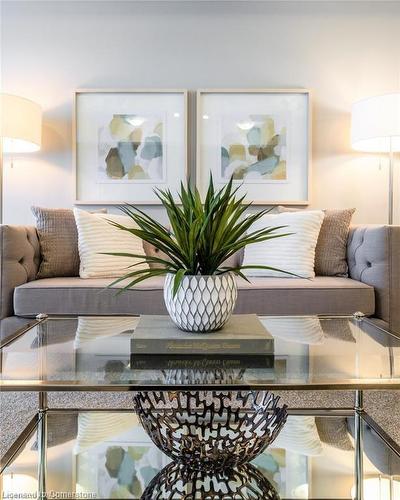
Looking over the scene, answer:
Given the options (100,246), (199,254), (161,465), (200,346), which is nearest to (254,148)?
(100,246)

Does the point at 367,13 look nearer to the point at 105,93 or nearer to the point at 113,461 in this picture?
the point at 105,93

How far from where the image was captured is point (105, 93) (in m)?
2.88

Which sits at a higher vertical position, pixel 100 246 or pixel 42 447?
pixel 100 246

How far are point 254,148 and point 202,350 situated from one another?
210 centimetres

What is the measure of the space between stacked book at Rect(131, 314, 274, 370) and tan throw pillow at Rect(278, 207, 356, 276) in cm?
146

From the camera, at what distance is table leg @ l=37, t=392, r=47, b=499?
0.96 meters

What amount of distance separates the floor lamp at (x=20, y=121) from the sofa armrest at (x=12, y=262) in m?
0.57

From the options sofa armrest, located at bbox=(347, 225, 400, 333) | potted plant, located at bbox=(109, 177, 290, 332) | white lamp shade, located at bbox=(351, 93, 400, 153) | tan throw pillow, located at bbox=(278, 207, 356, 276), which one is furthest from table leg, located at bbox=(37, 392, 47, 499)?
white lamp shade, located at bbox=(351, 93, 400, 153)

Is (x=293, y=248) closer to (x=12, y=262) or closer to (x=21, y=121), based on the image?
(x=12, y=262)

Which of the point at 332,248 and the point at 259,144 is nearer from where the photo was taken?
the point at 332,248

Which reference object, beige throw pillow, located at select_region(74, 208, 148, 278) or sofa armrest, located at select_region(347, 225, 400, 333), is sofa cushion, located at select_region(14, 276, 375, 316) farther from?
beige throw pillow, located at select_region(74, 208, 148, 278)

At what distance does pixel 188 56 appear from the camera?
9.53 feet

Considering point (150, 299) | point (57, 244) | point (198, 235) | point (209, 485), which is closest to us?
point (209, 485)

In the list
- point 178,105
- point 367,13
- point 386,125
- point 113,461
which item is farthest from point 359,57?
point 113,461
